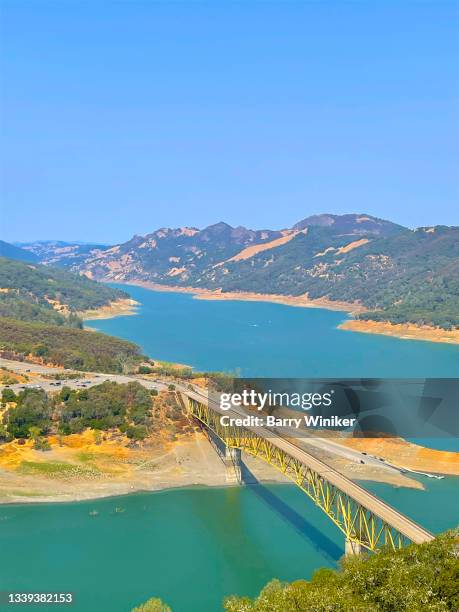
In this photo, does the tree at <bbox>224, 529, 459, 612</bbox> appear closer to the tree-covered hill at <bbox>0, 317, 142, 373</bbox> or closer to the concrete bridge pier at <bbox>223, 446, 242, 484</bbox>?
the concrete bridge pier at <bbox>223, 446, 242, 484</bbox>

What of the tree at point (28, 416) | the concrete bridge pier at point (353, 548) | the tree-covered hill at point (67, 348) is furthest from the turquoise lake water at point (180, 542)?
the tree-covered hill at point (67, 348)

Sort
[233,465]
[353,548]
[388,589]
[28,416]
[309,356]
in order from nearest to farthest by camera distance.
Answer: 1. [388,589]
2. [353,548]
3. [233,465]
4. [28,416]
5. [309,356]

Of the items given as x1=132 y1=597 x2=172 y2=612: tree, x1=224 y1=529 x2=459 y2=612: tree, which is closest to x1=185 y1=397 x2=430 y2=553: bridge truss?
x1=224 y1=529 x2=459 y2=612: tree

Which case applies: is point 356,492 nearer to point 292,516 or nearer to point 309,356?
point 292,516

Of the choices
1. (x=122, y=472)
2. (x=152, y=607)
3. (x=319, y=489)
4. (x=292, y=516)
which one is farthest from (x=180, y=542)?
(x=122, y=472)

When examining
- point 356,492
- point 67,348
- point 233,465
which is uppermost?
point 67,348

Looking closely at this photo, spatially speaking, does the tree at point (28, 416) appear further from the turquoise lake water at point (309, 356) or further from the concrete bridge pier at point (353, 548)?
the turquoise lake water at point (309, 356)

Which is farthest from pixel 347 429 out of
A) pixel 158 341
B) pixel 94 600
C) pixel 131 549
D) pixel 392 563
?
pixel 158 341
